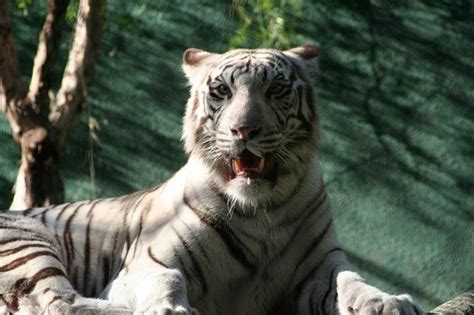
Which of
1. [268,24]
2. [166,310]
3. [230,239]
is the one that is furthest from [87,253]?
[268,24]

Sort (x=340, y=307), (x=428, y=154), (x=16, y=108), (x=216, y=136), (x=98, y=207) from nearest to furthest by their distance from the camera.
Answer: (x=340, y=307) → (x=216, y=136) → (x=98, y=207) → (x=16, y=108) → (x=428, y=154)

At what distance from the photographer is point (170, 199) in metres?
4.49

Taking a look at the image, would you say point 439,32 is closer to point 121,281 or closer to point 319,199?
point 319,199

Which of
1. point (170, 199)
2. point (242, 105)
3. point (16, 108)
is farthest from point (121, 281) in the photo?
point (16, 108)

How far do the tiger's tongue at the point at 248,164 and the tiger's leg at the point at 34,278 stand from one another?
2.16 feet

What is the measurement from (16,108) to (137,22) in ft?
4.64

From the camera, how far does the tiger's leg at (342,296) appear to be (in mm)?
3684

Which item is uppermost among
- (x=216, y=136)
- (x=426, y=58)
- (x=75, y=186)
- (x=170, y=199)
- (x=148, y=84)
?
(x=216, y=136)

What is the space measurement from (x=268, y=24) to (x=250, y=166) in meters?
2.20

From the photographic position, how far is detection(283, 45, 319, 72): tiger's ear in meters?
4.57

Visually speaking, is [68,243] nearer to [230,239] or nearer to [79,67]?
[230,239]

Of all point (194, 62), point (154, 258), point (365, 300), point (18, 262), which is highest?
point (194, 62)

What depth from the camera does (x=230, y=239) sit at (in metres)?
4.28

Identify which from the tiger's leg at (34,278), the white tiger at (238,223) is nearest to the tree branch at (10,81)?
the tiger's leg at (34,278)
